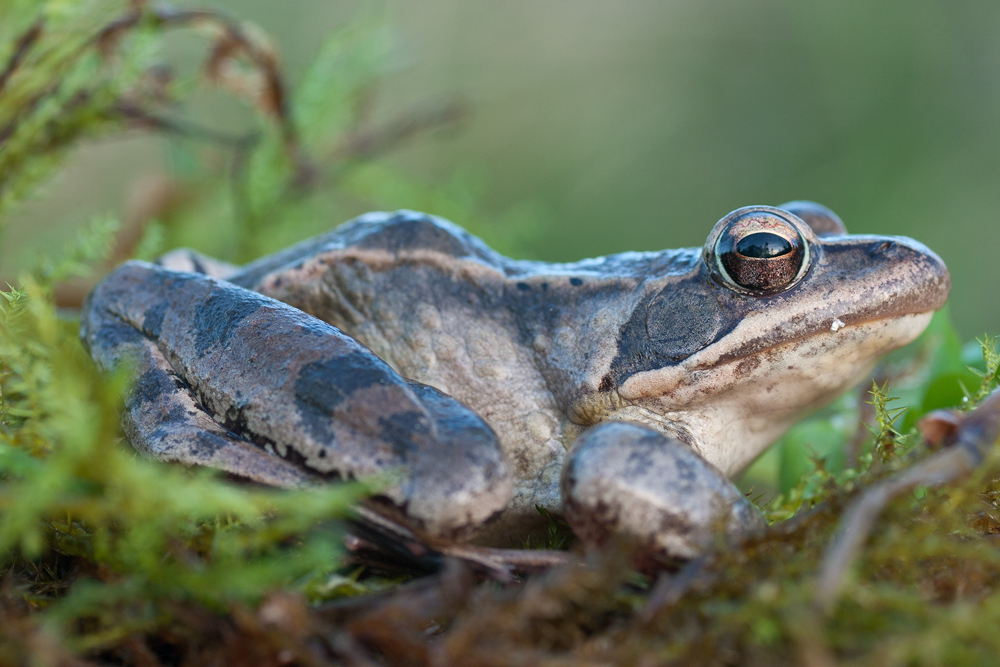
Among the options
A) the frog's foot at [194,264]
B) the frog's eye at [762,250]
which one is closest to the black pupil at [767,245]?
the frog's eye at [762,250]

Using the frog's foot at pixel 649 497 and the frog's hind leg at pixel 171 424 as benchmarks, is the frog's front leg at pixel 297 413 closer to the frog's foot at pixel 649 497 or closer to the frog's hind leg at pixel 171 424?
the frog's hind leg at pixel 171 424

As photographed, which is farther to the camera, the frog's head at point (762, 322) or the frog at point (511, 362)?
the frog's head at point (762, 322)

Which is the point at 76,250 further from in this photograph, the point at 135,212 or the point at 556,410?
the point at 135,212

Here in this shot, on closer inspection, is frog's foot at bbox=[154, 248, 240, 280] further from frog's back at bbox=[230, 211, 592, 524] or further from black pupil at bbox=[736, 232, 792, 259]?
black pupil at bbox=[736, 232, 792, 259]

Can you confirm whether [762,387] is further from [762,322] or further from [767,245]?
[767,245]

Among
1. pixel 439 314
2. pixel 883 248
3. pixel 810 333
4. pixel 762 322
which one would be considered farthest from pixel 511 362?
pixel 883 248

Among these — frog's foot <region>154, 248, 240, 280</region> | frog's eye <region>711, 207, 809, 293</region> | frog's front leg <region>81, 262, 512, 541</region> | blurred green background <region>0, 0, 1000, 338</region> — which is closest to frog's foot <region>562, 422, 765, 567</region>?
frog's front leg <region>81, 262, 512, 541</region>

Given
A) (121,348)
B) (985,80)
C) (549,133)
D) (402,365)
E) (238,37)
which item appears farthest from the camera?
(549,133)

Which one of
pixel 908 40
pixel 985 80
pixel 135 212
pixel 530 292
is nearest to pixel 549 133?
pixel 908 40
